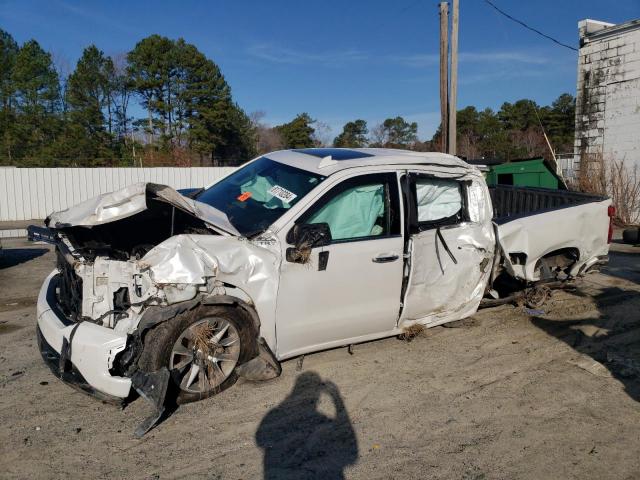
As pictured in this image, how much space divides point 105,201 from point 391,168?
2366 millimetres

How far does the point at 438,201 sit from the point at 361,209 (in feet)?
3.00

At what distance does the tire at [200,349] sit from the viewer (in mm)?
3562

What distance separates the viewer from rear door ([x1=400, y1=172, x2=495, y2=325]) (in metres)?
4.69

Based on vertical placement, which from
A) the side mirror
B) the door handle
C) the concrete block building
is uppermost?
the concrete block building

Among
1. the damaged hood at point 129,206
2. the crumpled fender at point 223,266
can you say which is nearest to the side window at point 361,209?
the crumpled fender at point 223,266

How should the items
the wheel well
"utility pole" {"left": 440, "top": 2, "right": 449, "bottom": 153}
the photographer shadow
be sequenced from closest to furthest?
the photographer shadow < the wheel well < "utility pole" {"left": 440, "top": 2, "right": 449, "bottom": 153}

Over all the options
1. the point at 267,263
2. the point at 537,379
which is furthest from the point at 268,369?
the point at 537,379

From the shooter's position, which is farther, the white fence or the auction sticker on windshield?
the white fence

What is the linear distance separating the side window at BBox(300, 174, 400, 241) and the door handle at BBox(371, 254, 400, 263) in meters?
0.18

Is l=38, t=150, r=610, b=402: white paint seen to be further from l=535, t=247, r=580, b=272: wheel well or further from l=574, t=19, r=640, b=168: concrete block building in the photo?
l=574, t=19, r=640, b=168: concrete block building

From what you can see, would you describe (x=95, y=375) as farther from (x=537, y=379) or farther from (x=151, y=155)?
(x=151, y=155)

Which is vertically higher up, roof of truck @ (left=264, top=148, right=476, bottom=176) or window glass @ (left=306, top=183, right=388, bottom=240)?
roof of truck @ (left=264, top=148, right=476, bottom=176)

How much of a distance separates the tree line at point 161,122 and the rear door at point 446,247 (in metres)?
26.5

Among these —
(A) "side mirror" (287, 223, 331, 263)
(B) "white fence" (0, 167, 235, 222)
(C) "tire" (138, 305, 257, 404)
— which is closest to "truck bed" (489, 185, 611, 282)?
(A) "side mirror" (287, 223, 331, 263)
